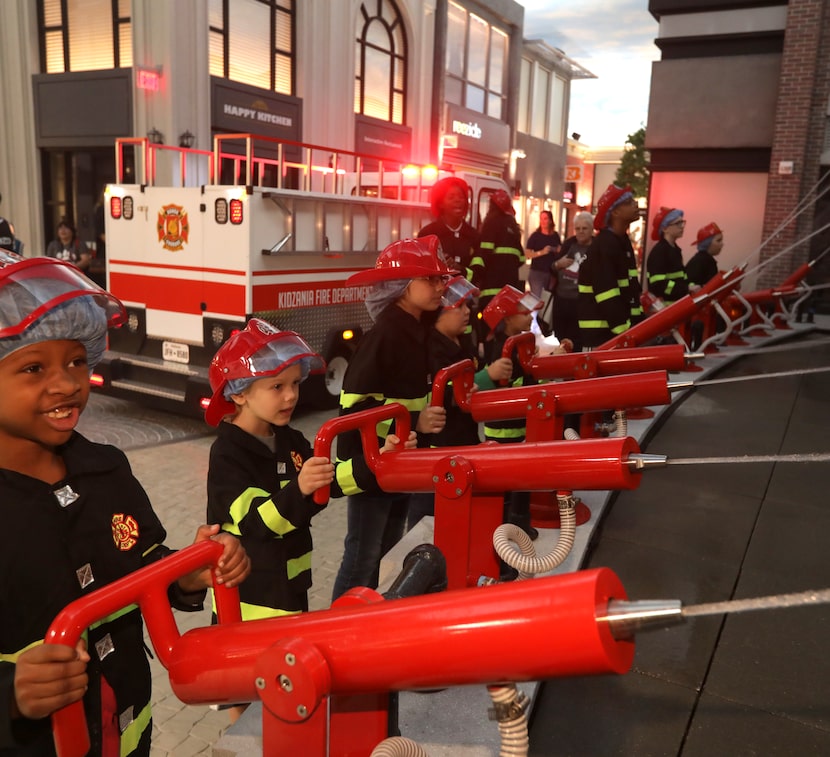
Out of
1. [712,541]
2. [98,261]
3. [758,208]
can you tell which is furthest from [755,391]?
[98,261]

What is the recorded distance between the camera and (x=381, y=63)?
19.5 m

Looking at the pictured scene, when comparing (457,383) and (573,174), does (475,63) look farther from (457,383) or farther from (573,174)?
(457,383)

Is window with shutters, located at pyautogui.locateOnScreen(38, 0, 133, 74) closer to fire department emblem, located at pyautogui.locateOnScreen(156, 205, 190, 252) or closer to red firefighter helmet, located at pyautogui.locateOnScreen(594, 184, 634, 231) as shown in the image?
fire department emblem, located at pyautogui.locateOnScreen(156, 205, 190, 252)

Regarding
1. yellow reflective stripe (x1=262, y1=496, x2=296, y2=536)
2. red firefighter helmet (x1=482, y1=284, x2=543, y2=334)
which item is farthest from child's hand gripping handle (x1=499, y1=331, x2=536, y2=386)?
yellow reflective stripe (x1=262, y1=496, x2=296, y2=536)

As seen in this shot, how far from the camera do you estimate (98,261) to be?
14484 mm

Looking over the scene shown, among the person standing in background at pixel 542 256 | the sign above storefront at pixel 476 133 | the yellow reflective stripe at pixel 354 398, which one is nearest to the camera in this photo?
the yellow reflective stripe at pixel 354 398

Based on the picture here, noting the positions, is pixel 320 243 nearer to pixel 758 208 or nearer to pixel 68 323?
pixel 68 323

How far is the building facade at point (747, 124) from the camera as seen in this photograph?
14.4 meters

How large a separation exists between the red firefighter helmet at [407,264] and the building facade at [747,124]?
12.7 m

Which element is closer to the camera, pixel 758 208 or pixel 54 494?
pixel 54 494

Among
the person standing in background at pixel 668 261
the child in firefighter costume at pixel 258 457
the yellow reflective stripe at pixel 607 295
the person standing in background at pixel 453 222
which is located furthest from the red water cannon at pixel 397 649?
the person standing in background at pixel 668 261

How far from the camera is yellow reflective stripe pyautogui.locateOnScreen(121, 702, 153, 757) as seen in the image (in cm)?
168

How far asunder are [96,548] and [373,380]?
5.53 ft

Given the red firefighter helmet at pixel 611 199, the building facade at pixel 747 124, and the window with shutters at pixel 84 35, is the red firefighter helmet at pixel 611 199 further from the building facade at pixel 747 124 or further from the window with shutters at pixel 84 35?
the window with shutters at pixel 84 35
